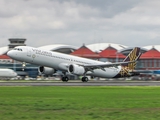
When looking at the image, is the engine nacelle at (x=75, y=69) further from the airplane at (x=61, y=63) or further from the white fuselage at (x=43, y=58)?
the white fuselage at (x=43, y=58)

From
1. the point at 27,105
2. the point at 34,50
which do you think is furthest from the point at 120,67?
the point at 27,105

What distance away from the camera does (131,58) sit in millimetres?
91750

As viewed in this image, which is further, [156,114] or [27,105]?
[27,105]

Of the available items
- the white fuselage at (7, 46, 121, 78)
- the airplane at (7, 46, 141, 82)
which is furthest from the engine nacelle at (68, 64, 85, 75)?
the white fuselage at (7, 46, 121, 78)

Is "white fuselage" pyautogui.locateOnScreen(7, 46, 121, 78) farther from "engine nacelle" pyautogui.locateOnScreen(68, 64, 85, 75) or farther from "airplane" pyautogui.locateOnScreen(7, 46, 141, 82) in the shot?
"engine nacelle" pyautogui.locateOnScreen(68, 64, 85, 75)

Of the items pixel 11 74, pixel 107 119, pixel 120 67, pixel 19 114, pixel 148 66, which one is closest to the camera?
pixel 107 119

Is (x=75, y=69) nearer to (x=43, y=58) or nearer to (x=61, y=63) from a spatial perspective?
(x=61, y=63)

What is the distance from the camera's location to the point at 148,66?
650 feet

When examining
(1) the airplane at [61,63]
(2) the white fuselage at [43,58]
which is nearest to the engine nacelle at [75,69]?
(1) the airplane at [61,63]

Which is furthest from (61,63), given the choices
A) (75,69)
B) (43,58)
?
(43,58)

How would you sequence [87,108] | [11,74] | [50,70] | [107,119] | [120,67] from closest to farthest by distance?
[107,119], [87,108], [50,70], [120,67], [11,74]

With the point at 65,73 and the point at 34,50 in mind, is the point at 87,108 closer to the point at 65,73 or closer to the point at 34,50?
the point at 34,50

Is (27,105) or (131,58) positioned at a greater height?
(131,58)

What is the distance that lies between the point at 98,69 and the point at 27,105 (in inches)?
2245
